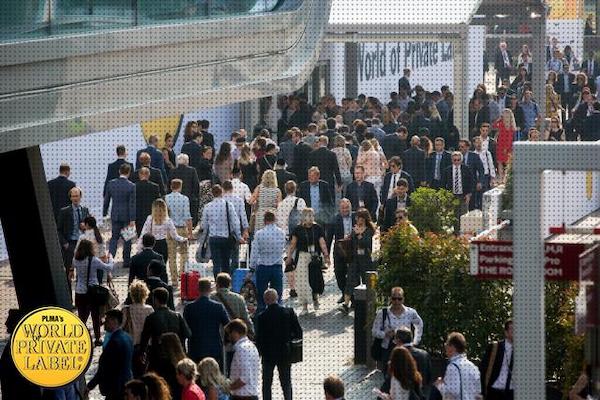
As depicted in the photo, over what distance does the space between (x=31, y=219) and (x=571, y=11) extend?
41.0 metres

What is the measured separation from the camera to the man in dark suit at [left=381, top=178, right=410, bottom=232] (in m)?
19.3

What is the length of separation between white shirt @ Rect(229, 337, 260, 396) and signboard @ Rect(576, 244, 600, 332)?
16.2 ft

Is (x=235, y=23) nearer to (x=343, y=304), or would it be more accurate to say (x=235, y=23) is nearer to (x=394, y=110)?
(x=343, y=304)

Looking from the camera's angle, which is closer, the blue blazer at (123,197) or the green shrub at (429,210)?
the green shrub at (429,210)

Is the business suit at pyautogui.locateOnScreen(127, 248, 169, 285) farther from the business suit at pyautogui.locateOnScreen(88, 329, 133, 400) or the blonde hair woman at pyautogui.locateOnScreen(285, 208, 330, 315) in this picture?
the business suit at pyautogui.locateOnScreen(88, 329, 133, 400)

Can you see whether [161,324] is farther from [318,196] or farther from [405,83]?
[405,83]

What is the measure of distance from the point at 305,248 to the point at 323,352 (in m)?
1.82

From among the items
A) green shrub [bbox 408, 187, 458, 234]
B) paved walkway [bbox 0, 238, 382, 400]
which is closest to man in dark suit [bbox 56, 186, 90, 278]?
paved walkway [bbox 0, 238, 382, 400]

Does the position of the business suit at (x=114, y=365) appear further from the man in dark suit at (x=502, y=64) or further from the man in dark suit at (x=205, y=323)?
the man in dark suit at (x=502, y=64)

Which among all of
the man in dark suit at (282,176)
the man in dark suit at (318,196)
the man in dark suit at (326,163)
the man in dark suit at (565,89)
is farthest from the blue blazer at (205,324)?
the man in dark suit at (565,89)

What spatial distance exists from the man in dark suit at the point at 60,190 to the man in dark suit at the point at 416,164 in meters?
5.43

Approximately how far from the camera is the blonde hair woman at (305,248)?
1722 centimetres

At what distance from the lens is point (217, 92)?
1620 cm

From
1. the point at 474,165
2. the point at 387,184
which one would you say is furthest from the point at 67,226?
the point at 474,165
